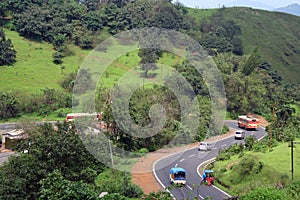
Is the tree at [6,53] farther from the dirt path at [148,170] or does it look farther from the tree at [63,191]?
the tree at [63,191]

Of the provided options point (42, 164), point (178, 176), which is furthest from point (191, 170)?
point (42, 164)

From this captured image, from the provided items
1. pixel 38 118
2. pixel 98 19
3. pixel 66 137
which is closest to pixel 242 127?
pixel 38 118

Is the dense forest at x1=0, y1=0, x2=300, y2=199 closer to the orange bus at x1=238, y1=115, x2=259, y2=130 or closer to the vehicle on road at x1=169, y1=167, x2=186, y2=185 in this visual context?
the orange bus at x1=238, y1=115, x2=259, y2=130

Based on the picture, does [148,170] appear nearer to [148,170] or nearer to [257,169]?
A: [148,170]

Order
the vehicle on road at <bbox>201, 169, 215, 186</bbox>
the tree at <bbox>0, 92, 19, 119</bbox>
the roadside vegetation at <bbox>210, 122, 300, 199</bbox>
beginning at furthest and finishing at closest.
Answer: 1. the tree at <bbox>0, 92, 19, 119</bbox>
2. the vehicle on road at <bbox>201, 169, 215, 186</bbox>
3. the roadside vegetation at <bbox>210, 122, 300, 199</bbox>

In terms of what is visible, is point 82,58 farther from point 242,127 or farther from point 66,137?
point 66,137

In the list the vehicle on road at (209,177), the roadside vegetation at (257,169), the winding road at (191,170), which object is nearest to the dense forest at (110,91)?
the winding road at (191,170)

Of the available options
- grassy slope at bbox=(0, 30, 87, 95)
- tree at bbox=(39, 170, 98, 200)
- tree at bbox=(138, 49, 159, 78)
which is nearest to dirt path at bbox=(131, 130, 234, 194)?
tree at bbox=(39, 170, 98, 200)
